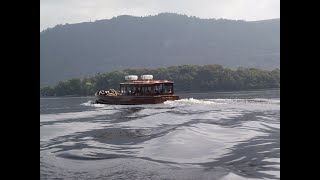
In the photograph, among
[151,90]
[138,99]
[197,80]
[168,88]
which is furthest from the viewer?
[197,80]

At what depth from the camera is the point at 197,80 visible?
3593 inches

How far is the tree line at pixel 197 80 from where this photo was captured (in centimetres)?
8975

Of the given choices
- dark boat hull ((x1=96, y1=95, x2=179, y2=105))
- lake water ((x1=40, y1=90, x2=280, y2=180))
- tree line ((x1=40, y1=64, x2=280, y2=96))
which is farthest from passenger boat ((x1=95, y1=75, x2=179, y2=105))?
tree line ((x1=40, y1=64, x2=280, y2=96))

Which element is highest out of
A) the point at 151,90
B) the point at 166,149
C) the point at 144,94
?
the point at 151,90

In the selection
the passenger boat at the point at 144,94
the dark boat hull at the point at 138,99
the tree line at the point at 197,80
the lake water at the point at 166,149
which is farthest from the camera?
the tree line at the point at 197,80

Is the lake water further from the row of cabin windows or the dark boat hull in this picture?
the row of cabin windows

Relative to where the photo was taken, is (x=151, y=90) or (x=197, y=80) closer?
(x=151, y=90)

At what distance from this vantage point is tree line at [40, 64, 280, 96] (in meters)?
89.8

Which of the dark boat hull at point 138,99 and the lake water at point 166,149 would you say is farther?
the dark boat hull at point 138,99

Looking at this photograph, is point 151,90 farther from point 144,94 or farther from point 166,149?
point 166,149

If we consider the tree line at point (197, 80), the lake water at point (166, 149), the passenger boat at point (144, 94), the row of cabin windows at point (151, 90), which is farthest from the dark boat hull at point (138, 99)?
the tree line at point (197, 80)

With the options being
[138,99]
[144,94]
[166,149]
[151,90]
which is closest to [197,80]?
[151,90]

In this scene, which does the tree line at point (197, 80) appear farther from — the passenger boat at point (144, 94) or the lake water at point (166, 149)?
the lake water at point (166, 149)

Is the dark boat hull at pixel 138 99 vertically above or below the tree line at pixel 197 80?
below
